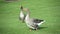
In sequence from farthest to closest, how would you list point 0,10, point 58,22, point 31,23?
→ point 0,10 → point 58,22 → point 31,23

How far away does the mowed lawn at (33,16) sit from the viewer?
7.71 m

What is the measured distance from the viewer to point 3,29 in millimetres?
8164

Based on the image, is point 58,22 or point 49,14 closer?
point 58,22

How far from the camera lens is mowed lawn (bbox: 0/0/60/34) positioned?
7708 mm

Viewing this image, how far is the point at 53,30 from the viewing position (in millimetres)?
7602

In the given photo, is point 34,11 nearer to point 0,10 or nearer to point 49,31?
point 0,10

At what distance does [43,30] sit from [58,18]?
1.93 meters

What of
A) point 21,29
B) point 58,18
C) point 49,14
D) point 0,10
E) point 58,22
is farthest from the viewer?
point 0,10

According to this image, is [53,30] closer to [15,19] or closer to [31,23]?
[31,23]

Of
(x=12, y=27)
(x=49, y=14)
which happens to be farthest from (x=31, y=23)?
(x=49, y=14)

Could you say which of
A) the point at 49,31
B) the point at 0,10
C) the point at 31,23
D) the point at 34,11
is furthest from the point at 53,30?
the point at 0,10

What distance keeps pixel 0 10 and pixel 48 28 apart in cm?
494

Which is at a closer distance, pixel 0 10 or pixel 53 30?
Result: pixel 53 30

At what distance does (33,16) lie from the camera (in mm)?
10141
